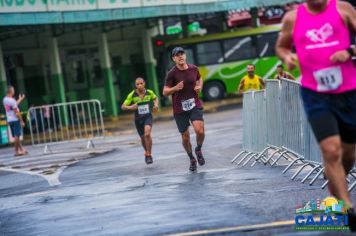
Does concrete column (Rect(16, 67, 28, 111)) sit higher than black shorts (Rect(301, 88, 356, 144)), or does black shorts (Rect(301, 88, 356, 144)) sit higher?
black shorts (Rect(301, 88, 356, 144))

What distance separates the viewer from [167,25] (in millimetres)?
49344

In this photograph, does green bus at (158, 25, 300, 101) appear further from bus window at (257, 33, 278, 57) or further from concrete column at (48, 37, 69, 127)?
concrete column at (48, 37, 69, 127)

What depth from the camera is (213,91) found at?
137 ft

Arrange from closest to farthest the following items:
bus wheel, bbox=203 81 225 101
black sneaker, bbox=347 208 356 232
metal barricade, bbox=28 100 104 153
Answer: black sneaker, bbox=347 208 356 232 → metal barricade, bbox=28 100 104 153 → bus wheel, bbox=203 81 225 101

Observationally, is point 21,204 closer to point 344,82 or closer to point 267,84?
point 267,84

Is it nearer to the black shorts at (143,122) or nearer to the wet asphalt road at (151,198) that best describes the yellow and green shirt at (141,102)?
the black shorts at (143,122)

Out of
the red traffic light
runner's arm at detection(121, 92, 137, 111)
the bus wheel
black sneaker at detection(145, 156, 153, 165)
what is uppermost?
the red traffic light

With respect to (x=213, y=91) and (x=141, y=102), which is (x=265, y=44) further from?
(x=141, y=102)

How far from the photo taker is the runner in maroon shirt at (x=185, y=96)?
13.8m

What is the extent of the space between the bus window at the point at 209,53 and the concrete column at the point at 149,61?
2300 millimetres

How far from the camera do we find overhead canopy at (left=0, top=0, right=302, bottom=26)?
3025 centimetres

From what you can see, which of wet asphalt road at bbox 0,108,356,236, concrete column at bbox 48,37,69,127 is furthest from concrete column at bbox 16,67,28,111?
wet asphalt road at bbox 0,108,356,236

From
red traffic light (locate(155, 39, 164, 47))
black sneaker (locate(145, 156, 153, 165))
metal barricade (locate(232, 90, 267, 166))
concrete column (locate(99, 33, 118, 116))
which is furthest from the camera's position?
red traffic light (locate(155, 39, 164, 47))

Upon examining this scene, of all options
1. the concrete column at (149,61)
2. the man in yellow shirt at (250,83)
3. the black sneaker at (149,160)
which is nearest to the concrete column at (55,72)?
the concrete column at (149,61)
